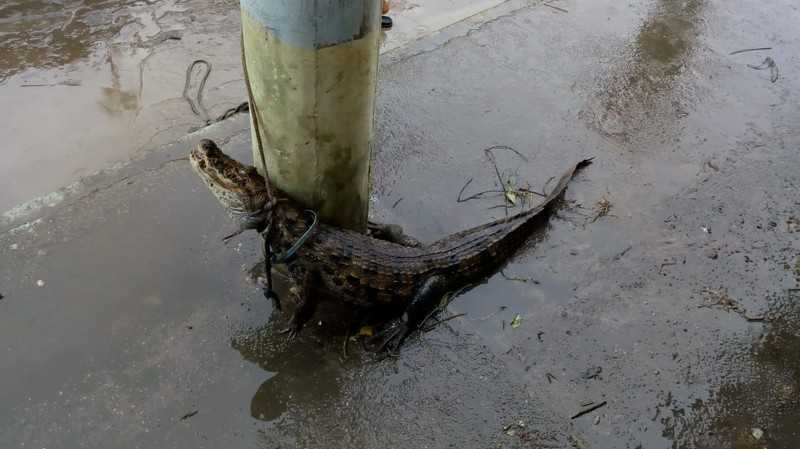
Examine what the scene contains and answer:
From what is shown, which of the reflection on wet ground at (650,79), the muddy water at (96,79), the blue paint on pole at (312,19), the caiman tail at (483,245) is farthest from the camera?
the reflection on wet ground at (650,79)

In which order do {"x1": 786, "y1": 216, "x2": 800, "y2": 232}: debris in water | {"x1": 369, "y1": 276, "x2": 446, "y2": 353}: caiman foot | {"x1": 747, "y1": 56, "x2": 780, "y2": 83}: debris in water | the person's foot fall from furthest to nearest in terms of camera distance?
1. the person's foot
2. {"x1": 747, "y1": 56, "x2": 780, "y2": 83}: debris in water
3. {"x1": 786, "y1": 216, "x2": 800, "y2": 232}: debris in water
4. {"x1": 369, "y1": 276, "x2": 446, "y2": 353}: caiman foot

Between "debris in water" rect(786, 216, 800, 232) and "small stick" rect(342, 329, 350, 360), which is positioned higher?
"debris in water" rect(786, 216, 800, 232)

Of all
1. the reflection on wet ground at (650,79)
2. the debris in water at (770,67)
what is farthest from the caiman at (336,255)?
the debris in water at (770,67)

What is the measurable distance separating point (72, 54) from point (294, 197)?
12.0 ft

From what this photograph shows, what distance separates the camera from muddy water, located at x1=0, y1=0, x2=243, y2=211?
14.5ft

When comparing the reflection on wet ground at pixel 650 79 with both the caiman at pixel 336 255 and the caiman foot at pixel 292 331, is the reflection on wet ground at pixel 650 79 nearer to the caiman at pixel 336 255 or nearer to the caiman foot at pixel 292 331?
the caiman at pixel 336 255

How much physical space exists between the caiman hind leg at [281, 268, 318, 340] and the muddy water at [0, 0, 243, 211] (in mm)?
1887

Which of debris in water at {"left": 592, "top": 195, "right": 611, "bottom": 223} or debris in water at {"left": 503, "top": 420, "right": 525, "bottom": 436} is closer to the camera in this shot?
debris in water at {"left": 503, "top": 420, "right": 525, "bottom": 436}

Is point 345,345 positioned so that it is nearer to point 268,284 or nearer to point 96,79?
point 268,284

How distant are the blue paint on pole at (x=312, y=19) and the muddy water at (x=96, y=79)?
2231 millimetres

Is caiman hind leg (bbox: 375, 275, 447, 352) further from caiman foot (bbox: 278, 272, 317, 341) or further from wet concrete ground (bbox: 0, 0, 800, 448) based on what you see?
caiman foot (bbox: 278, 272, 317, 341)

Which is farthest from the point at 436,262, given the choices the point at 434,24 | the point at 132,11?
the point at 132,11

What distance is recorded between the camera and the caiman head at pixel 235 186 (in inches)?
115

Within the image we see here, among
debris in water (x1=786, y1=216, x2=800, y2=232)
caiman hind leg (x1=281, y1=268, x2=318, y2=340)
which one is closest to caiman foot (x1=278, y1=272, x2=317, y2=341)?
caiman hind leg (x1=281, y1=268, x2=318, y2=340)
